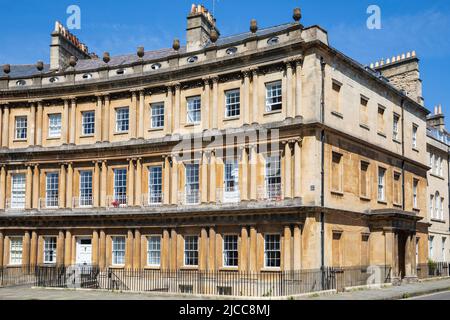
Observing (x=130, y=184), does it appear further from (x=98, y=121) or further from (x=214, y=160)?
(x=214, y=160)

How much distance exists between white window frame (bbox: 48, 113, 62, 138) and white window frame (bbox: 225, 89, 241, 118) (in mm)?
10997

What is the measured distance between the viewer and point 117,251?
112ft

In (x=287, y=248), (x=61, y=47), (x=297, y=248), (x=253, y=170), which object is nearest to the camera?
(x=297, y=248)

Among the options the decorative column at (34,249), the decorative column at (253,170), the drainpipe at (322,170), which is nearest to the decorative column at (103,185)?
the decorative column at (34,249)

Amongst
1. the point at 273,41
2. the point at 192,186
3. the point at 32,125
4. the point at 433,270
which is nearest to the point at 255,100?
the point at 273,41

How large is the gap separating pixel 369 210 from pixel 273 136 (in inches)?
293

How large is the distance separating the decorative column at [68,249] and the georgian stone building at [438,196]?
78.5 feet

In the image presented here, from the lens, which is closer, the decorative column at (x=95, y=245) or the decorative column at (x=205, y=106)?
the decorative column at (x=205, y=106)

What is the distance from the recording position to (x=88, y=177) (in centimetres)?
3547

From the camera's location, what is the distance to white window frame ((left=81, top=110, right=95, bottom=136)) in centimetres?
3580

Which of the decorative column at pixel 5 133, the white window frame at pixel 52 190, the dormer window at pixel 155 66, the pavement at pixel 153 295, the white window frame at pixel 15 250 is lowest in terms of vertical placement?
the pavement at pixel 153 295

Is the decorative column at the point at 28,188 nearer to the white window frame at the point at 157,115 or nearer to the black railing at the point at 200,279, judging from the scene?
the black railing at the point at 200,279

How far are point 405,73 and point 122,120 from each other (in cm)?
1946

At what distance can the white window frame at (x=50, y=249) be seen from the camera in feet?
116
